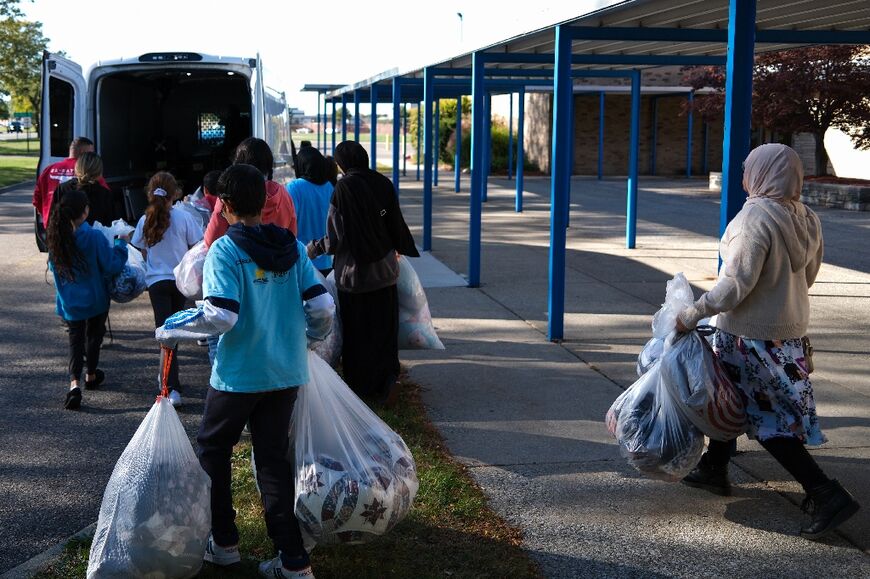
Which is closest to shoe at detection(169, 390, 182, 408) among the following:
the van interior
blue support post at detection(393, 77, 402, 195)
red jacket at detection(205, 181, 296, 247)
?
red jacket at detection(205, 181, 296, 247)

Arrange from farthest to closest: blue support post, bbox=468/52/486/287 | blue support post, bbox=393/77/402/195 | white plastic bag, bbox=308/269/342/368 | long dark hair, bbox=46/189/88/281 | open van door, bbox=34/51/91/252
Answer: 1. blue support post, bbox=393/77/402/195
2. blue support post, bbox=468/52/486/287
3. open van door, bbox=34/51/91/252
4. long dark hair, bbox=46/189/88/281
5. white plastic bag, bbox=308/269/342/368

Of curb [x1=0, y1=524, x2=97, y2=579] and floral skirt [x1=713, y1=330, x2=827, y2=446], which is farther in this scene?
floral skirt [x1=713, y1=330, x2=827, y2=446]

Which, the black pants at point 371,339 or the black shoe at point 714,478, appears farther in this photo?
the black pants at point 371,339

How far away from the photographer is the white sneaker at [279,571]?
3.74m

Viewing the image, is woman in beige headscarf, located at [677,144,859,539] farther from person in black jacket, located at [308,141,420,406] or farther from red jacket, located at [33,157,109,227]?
red jacket, located at [33,157,109,227]

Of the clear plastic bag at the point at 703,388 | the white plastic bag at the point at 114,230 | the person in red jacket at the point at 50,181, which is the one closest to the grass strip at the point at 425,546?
the clear plastic bag at the point at 703,388

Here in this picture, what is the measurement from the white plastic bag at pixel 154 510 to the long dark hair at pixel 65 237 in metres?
3.01

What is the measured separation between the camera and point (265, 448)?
150 inches

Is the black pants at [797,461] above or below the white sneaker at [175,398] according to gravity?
above

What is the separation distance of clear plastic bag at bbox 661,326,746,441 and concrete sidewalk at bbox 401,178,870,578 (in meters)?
0.44

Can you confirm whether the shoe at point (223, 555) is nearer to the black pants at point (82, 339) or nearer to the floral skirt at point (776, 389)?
the floral skirt at point (776, 389)

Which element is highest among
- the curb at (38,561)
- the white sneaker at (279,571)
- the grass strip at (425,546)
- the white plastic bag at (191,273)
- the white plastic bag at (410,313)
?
the white plastic bag at (191,273)

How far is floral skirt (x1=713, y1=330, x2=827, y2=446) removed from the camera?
4.31m

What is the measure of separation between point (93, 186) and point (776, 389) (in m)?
5.48
